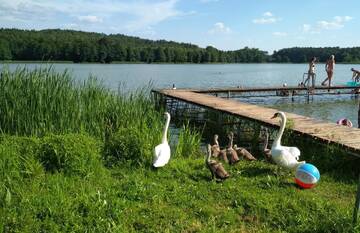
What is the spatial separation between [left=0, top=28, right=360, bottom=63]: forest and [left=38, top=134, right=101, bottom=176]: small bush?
2728cm

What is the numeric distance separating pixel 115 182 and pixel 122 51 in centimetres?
7532

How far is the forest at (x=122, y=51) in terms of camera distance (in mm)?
→ 44525

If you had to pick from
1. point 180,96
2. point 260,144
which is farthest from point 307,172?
point 180,96

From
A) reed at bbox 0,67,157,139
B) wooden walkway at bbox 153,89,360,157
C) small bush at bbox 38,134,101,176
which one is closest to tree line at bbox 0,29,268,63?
wooden walkway at bbox 153,89,360,157

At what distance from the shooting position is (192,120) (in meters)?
18.2

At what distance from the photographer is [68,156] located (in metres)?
7.23

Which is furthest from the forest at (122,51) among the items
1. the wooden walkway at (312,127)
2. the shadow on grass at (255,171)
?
the shadow on grass at (255,171)

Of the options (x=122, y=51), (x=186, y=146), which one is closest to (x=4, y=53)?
(x=186, y=146)

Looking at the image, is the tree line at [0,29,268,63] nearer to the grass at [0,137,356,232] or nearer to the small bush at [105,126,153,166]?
the small bush at [105,126,153,166]

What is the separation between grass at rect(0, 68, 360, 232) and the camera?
538 centimetres

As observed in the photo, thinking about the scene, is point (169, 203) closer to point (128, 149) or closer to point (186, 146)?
point (128, 149)

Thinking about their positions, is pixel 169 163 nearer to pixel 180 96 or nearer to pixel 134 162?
pixel 134 162

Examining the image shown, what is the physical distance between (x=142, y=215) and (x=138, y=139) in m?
2.94

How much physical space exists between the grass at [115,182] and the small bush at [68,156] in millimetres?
16
